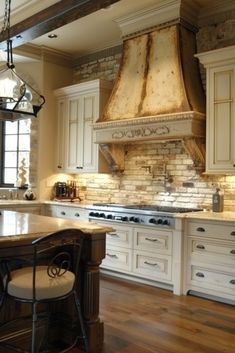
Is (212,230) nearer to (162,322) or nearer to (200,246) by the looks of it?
(200,246)

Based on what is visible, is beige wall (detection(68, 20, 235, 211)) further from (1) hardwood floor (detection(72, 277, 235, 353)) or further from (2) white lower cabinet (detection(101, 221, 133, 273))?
(1) hardwood floor (detection(72, 277, 235, 353))

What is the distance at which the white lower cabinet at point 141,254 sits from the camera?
4.49 meters

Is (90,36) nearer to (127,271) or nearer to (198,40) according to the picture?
(198,40)

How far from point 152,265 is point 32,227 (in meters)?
2.16

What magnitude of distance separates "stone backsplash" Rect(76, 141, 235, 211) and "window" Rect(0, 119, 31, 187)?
1548mm

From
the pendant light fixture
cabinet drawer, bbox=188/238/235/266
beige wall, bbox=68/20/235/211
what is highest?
the pendant light fixture

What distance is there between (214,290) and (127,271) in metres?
1.22

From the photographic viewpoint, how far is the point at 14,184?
6.81 m

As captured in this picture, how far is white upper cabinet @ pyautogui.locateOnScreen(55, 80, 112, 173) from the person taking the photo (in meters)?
5.85

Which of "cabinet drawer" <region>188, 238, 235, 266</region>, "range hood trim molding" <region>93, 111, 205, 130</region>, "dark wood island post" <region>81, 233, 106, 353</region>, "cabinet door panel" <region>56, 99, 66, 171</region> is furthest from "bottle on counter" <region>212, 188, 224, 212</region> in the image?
"cabinet door panel" <region>56, 99, 66, 171</region>

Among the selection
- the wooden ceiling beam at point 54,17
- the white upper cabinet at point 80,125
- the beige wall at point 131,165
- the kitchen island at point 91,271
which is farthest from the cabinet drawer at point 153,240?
the wooden ceiling beam at point 54,17

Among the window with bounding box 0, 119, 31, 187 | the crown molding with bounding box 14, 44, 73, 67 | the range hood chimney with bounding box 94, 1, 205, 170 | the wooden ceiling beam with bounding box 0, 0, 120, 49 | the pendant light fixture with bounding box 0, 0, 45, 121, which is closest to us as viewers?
the pendant light fixture with bounding box 0, 0, 45, 121

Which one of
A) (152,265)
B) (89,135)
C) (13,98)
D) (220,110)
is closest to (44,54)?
(89,135)

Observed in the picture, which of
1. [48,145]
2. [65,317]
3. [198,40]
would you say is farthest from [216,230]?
[48,145]
